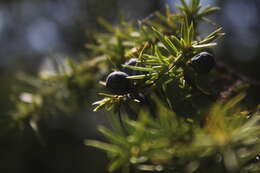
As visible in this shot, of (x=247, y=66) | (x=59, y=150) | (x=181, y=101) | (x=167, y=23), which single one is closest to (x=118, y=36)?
(x=167, y=23)

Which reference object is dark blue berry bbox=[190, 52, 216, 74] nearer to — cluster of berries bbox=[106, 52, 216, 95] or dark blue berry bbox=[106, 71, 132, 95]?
cluster of berries bbox=[106, 52, 216, 95]

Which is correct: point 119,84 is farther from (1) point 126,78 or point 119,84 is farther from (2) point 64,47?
(2) point 64,47

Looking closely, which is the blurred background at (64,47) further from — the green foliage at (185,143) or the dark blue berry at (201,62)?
the green foliage at (185,143)

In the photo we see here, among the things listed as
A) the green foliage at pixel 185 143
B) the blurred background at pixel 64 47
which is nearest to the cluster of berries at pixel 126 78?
the green foliage at pixel 185 143

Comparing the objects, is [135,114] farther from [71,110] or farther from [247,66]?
[247,66]

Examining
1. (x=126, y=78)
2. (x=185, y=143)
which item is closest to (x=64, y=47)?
(x=126, y=78)
